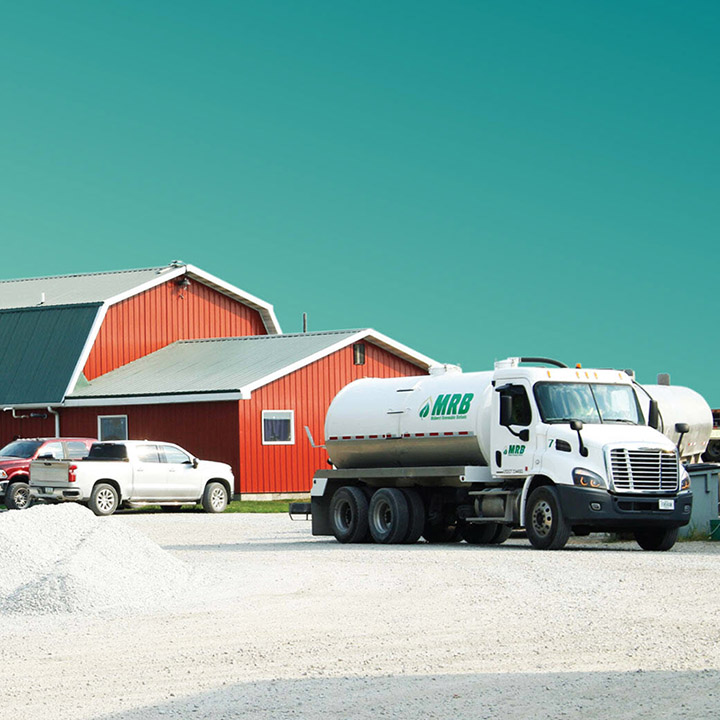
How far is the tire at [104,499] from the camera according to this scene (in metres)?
33.6

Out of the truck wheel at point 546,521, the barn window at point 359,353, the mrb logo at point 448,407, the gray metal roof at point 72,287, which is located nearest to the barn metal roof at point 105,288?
the gray metal roof at point 72,287

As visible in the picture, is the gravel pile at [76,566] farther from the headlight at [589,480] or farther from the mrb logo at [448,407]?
the mrb logo at [448,407]

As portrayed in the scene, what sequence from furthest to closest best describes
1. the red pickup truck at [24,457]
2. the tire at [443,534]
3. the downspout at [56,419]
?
the downspout at [56,419]
the red pickup truck at [24,457]
the tire at [443,534]

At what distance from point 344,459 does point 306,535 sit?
256cm

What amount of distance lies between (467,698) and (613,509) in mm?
12410

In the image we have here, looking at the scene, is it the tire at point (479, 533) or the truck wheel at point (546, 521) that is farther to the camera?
the tire at point (479, 533)

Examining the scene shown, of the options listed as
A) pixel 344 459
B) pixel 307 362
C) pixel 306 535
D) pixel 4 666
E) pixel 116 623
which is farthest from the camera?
pixel 307 362

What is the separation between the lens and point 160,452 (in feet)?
115

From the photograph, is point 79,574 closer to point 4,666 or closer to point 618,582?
point 4,666

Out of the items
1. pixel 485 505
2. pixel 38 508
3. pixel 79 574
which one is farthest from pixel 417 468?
pixel 79 574

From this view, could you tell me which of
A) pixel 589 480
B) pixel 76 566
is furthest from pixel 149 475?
pixel 76 566

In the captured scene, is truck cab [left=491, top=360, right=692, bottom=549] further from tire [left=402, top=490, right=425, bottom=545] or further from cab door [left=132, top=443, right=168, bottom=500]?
cab door [left=132, top=443, right=168, bottom=500]

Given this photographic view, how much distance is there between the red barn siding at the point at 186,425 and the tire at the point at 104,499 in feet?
24.9

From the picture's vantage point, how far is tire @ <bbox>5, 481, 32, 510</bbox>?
35281 mm
